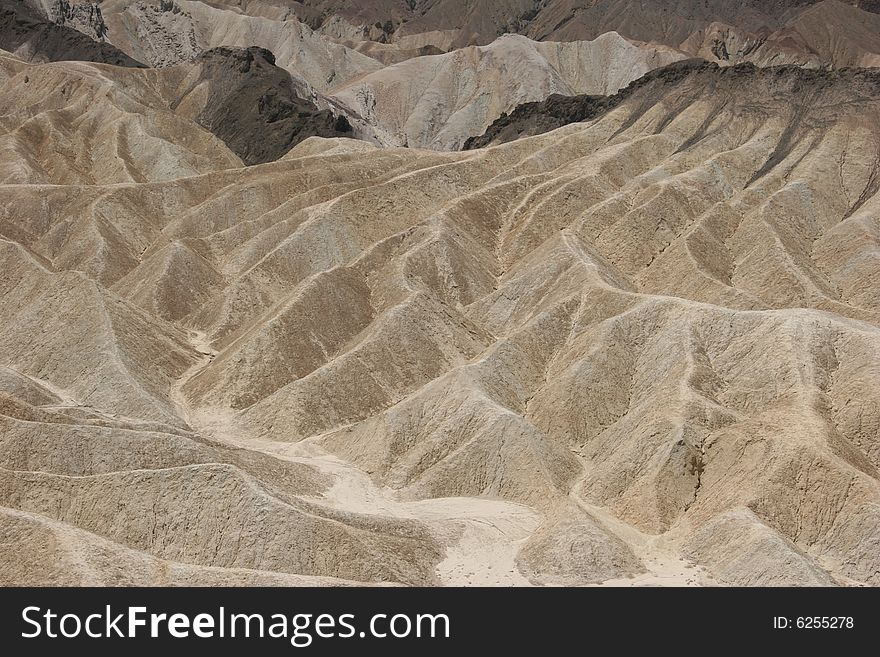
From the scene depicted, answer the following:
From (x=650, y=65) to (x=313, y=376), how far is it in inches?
5594

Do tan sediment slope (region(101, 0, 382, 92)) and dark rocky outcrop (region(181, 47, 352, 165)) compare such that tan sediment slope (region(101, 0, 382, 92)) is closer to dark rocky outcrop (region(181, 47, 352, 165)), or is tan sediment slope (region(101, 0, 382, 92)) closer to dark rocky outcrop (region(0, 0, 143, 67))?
dark rocky outcrop (region(0, 0, 143, 67))

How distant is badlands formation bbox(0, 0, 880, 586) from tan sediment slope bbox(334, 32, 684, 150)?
42863mm

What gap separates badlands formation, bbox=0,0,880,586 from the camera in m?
43.3

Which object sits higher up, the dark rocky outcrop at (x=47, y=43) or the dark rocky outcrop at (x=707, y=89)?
the dark rocky outcrop at (x=47, y=43)

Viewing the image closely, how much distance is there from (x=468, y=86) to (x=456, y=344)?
4509 inches

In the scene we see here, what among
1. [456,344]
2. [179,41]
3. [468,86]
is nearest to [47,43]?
[179,41]

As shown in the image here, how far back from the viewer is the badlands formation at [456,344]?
4334cm

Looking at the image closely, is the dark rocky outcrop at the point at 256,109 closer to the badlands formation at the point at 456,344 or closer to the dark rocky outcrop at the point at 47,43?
the badlands formation at the point at 456,344

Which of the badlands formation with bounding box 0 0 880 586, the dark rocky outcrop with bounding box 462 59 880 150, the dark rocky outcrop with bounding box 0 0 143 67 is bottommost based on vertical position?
the badlands formation with bounding box 0 0 880 586

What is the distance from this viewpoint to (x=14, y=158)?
10269 cm

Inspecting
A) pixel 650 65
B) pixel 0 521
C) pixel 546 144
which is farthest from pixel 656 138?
pixel 650 65

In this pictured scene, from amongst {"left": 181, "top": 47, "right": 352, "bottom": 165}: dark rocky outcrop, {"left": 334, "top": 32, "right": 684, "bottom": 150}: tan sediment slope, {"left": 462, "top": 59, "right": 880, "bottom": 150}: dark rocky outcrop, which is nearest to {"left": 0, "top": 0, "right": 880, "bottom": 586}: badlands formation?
{"left": 462, "top": 59, "right": 880, "bottom": 150}: dark rocky outcrop

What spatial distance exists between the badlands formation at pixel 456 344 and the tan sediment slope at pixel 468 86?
4286 cm

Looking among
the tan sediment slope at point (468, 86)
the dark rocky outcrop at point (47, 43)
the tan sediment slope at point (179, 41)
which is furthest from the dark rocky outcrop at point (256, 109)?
the tan sediment slope at point (179, 41)
